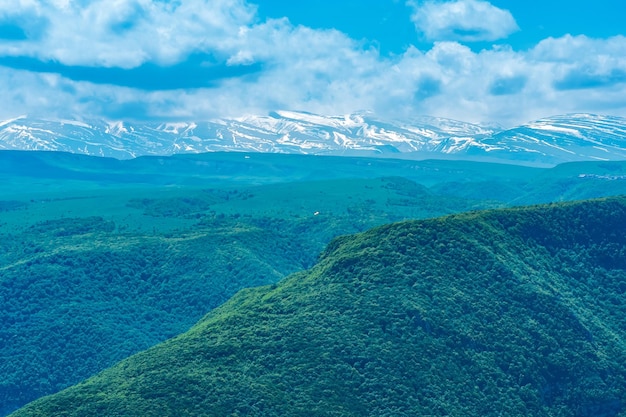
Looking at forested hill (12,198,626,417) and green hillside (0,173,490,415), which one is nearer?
forested hill (12,198,626,417)

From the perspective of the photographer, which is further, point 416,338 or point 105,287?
point 105,287

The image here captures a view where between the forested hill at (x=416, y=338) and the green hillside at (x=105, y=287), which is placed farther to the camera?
the green hillside at (x=105, y=287)

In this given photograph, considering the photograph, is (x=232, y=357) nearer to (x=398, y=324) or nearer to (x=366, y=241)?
(x=398, y=324)

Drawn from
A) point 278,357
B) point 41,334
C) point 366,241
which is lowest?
point 41,334

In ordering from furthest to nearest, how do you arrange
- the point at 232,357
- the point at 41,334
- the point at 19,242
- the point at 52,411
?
the point at 19,242, the point at 41,334, the point at 232,357, the point at 52,411

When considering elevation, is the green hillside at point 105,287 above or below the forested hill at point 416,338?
below

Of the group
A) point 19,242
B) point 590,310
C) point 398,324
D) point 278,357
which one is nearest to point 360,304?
point 398,324

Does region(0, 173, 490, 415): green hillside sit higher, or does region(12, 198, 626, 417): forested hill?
region(12, 198, 626, 417): forested hill

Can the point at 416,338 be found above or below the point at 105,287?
above
